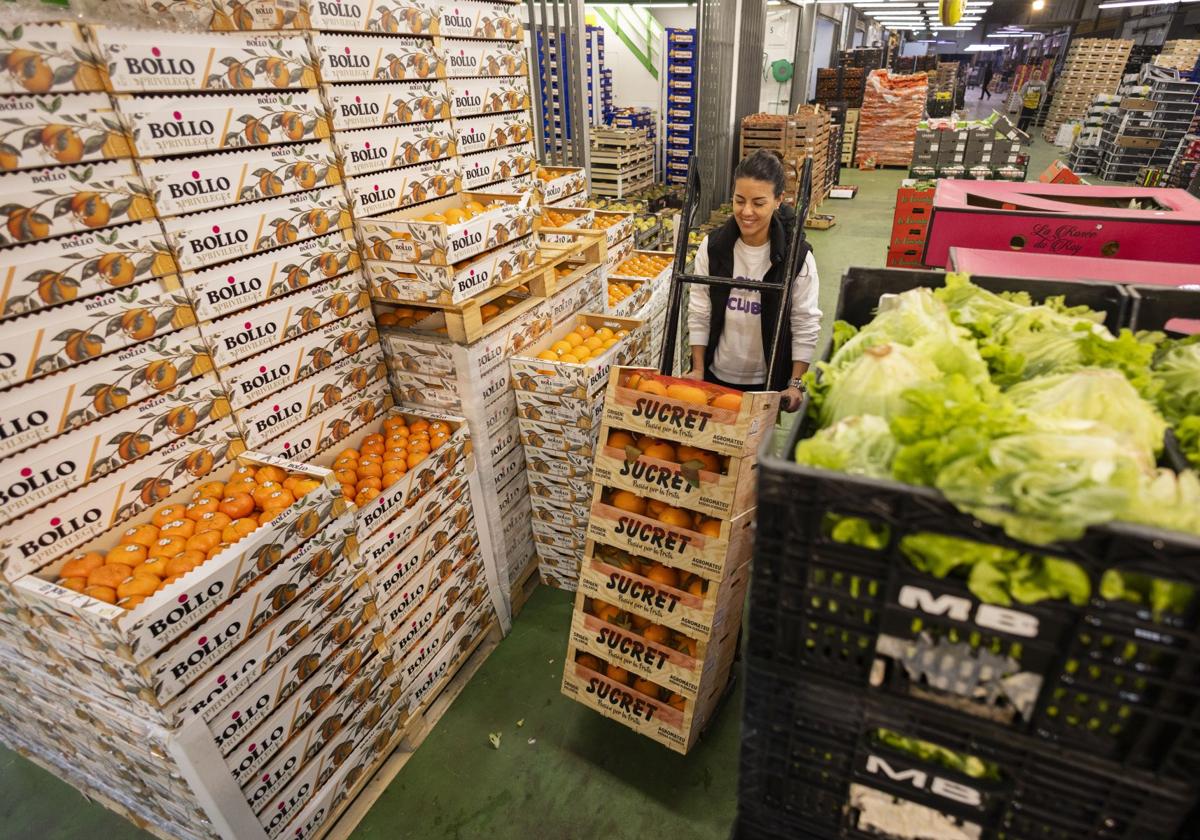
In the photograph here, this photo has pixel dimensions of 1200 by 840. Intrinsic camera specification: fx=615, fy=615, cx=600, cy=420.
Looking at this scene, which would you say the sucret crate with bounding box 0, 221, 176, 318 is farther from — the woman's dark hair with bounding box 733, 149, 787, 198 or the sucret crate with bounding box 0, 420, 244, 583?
the woman's dark hair with bounding box 733, 149, 787, 198

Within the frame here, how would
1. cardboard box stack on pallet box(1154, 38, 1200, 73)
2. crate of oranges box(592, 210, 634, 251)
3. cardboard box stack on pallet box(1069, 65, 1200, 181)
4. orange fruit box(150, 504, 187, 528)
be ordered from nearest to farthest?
orange fruit box(150, 504, 187, 528) < crate of oranges box(592, 210, 634, 251) < cardboard box stack on pallet box(1069, 65, 1200, 181) < cardboard box stack on pallet box(1154, 38, 1200, 73)

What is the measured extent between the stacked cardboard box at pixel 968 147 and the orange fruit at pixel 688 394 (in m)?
8.21

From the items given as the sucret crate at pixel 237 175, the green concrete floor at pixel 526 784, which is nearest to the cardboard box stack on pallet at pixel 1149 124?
the green concrete floor at pixel 526 784

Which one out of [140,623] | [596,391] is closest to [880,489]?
[140,623]

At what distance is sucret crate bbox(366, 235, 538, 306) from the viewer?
2863 millimetres

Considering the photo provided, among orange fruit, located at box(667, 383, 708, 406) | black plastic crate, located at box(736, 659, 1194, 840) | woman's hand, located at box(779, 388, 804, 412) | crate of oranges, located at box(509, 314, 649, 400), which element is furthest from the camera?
crate of oranges, located at box(509, 314, 649, 400)

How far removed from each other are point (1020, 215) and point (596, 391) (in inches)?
87.7

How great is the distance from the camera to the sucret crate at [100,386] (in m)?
1.99

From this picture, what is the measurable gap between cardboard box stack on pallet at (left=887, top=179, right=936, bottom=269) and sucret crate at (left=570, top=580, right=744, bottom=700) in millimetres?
5417

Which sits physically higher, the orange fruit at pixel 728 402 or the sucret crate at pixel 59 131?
the sucret crate at pixel 59 131

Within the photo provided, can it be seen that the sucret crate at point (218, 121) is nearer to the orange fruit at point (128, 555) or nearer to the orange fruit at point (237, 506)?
the orange fruit at point (237, 506)

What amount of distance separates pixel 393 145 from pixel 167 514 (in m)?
2.04

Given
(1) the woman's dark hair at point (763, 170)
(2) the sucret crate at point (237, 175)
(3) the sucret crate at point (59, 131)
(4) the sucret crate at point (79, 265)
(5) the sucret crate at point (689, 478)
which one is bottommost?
(5) the sucret crate at point (689, 478)

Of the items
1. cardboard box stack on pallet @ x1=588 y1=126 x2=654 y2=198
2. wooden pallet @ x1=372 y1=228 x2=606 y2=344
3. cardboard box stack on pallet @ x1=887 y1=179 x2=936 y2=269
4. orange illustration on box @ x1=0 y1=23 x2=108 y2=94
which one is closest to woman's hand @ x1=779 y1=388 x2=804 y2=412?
wooden pallet @ x1=372 y1=228 x2=606 y2=344
